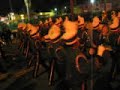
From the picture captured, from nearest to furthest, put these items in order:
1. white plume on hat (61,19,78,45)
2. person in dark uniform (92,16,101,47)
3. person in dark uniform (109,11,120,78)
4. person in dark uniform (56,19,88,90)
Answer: person in dark uniform (56,19,88,90)
white plume on hat (61,19,78,45)
person in dark uniform (109,11,120,78)
person in dark uniform (92,16,101,47)

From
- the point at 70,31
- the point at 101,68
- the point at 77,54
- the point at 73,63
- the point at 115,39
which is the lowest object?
the point at 101,68

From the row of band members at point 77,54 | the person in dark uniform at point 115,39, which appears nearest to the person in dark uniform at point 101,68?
the row of band members at point 77,54

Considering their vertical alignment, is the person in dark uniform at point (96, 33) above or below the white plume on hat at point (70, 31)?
below

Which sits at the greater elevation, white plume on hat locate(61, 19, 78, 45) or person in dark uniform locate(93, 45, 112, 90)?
white plume on hat locate(61, 19, 78, 45)

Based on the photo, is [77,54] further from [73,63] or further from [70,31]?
[70,31]

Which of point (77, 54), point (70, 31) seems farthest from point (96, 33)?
point (77, 54)

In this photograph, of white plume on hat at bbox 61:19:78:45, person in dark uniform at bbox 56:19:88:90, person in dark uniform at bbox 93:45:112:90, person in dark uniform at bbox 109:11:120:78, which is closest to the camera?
person in dark uniform at bbox 56:19:88:90

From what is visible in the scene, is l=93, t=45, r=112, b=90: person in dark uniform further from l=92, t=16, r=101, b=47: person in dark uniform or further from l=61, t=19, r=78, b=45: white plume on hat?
l=61, t=19, r=78, b=45: white plume on hat

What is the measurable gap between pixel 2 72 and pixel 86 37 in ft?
13.3

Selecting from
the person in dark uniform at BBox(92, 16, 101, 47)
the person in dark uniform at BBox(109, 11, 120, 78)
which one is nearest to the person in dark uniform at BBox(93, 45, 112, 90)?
the person in dark uniform at BBox(109, 11, 120, 78)

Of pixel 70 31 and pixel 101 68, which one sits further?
pixel 101 68

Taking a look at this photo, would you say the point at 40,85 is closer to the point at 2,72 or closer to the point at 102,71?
the point at 102,71

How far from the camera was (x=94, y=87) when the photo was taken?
9.69 meters

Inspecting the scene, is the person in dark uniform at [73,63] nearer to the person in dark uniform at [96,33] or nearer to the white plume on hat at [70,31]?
the white plume on hat at [70,31]
